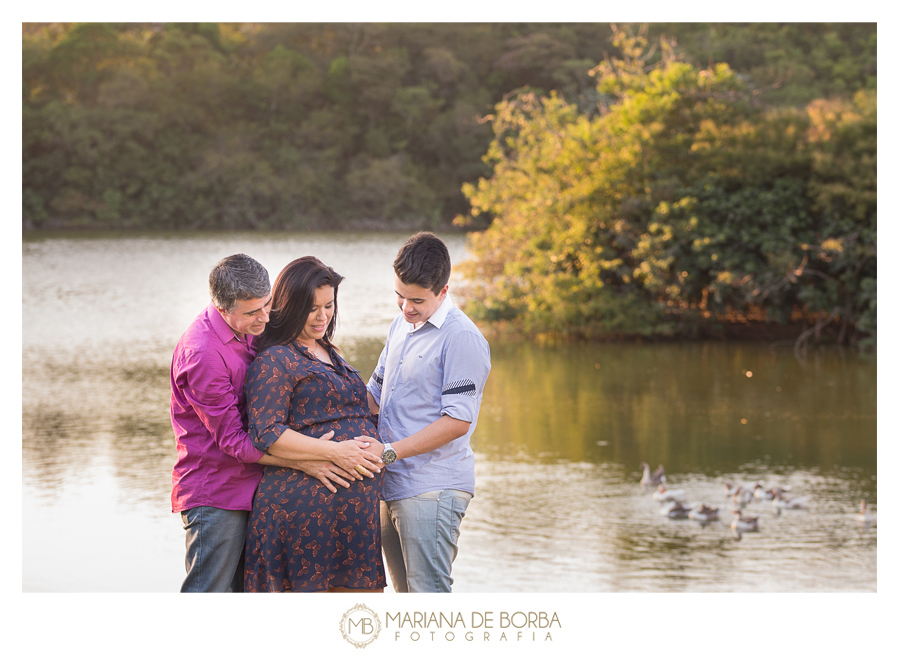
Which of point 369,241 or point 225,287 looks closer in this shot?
point 225,287

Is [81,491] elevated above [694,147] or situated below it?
below

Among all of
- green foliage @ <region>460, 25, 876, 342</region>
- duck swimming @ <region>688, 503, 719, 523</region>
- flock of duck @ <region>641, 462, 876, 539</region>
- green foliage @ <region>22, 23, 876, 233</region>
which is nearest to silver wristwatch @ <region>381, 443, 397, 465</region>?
flock of duck @ <region>641, 462, 876, 539</region>

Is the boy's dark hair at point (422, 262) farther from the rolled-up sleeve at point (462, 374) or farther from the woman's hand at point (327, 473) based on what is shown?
the woman's hand at point (327, 473)

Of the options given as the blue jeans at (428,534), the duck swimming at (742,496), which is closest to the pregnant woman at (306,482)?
the blue jeans at (428,534)

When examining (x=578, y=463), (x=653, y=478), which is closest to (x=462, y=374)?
(x=653, y=478)

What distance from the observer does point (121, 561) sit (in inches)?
253

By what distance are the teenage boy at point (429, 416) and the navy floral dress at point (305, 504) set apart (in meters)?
0.13

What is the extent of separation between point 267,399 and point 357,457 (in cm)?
35

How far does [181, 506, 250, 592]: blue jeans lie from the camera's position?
3006mm

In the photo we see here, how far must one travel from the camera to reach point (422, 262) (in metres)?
3.02

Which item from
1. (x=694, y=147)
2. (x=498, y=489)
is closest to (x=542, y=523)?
(x=498, y=489)

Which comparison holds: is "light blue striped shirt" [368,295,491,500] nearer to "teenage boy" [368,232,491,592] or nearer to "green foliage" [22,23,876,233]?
"teenage boy" [368,232,491,592]
